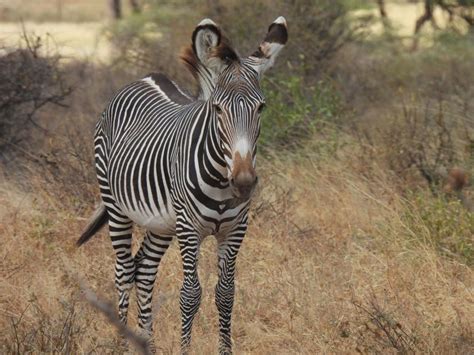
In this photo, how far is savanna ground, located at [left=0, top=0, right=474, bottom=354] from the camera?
17.4 feet

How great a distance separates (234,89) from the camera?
4.52 m

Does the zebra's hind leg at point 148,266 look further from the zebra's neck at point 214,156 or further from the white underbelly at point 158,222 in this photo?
the zebra's neck at point 214,156

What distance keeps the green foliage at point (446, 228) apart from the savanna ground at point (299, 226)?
1cm

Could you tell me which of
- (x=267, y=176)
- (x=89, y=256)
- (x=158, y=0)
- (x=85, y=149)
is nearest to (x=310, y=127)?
(x=267, y=176)

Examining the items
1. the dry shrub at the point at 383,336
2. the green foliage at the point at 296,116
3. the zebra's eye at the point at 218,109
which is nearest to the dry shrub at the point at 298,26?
the green foliage at the point at 296,116

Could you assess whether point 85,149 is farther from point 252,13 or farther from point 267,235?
point 252,13

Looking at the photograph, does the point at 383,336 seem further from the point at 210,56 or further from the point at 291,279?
the point at 210,56

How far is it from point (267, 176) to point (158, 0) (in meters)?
9.50

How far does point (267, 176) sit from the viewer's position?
811 cm

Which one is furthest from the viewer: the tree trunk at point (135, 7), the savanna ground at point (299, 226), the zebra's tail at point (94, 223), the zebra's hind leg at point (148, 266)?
the tree trunk at point (135, 7)

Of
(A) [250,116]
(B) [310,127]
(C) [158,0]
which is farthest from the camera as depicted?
(C) [158,0]

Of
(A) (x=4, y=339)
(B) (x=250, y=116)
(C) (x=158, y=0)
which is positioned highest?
(B) (x=250, y=116)

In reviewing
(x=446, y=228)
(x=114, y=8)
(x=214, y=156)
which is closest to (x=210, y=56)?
(x=214, y=156)

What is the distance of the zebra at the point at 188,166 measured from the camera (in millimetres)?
4512
